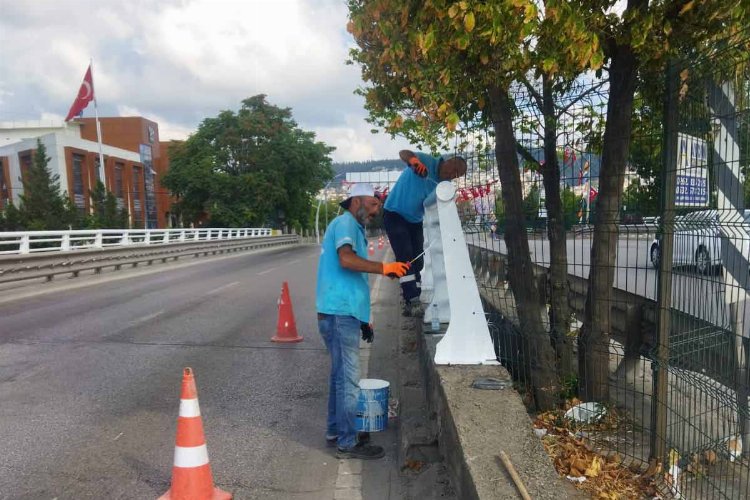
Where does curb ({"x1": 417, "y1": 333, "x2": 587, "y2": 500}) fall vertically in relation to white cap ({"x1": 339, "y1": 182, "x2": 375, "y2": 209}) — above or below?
below

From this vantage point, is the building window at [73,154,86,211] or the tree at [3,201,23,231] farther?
the building window at [73,154,86,211]

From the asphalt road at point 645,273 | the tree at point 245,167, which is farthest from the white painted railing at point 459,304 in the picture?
the tree at point 245,167

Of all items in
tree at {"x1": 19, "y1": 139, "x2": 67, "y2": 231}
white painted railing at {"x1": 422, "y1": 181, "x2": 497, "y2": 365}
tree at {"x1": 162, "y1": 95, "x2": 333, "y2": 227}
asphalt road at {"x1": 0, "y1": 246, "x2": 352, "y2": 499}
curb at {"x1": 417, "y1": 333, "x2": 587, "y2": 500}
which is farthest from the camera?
tree at {"x1": 162, "y1": 95, "x2": 333, "y2": 227}

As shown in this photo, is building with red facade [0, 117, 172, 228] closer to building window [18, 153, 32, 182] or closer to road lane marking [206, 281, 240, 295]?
building window [18, 153, 32, 182]

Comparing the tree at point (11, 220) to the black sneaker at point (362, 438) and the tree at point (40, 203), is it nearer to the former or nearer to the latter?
the tree at point (40, 203)

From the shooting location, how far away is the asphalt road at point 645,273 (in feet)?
11.4

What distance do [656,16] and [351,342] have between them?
3.00m

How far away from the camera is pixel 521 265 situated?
4863 mm

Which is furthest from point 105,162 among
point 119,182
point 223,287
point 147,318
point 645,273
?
point 645,273

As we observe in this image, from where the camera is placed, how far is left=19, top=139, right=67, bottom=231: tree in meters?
33.3

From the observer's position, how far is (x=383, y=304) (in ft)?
39.9

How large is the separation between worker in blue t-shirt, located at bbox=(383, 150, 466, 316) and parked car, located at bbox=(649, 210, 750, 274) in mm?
2861

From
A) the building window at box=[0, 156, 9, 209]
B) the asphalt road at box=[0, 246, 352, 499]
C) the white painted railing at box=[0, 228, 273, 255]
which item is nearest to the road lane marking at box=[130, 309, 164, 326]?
the asphalt road at box=[0, 246, 352, 499]

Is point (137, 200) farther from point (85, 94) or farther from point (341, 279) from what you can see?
point (341, 279)
